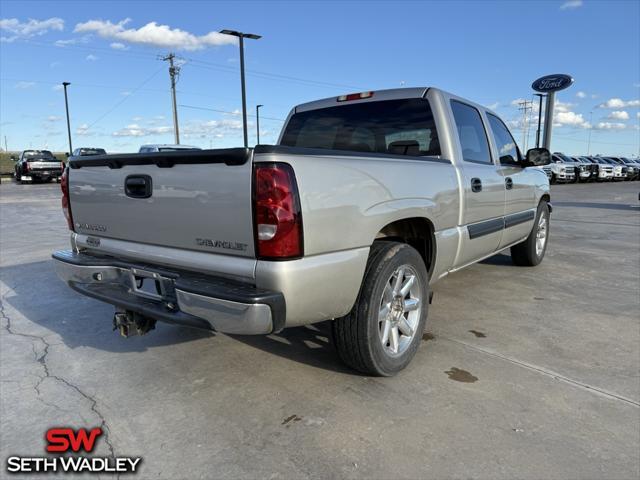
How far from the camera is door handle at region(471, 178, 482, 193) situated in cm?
388

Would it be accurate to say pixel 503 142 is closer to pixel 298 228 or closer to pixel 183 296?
pixel 298 228

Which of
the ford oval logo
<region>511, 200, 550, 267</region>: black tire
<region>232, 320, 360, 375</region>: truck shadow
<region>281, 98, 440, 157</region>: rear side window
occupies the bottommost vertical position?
<region>232, 320, 360, 375</region>: truck shadow

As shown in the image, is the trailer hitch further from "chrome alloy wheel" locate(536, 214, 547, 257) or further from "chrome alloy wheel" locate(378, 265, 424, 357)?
"chrome alloy wheel" locate(536, 214, 547, 257)

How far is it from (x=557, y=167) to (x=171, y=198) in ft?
107

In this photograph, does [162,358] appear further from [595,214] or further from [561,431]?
[595,214]

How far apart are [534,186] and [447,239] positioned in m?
2.75

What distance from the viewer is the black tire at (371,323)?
8.95 feet

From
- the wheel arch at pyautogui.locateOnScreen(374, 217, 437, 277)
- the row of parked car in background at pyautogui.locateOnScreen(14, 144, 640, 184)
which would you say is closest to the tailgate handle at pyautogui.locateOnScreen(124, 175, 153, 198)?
the wheel arch at pyautogui.locateOnScreen(374, 217, 437, 277)

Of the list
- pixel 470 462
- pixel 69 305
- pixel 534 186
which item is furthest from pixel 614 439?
pixel 69 305

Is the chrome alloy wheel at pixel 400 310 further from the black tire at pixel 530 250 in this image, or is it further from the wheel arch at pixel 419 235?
the black tire at pixel 530 250

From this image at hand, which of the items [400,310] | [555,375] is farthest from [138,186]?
[555,375]

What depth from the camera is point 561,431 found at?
95.7 inches

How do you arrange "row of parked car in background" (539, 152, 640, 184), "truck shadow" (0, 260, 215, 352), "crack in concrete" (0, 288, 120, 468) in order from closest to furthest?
"crack in concrete" (0, 288, 120, 468)
"truck shadow" (0, 260, 215, 352)
"row of parked car in background" (539, 152, 640, 184)

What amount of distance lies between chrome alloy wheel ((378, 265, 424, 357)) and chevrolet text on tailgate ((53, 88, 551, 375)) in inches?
0.4
